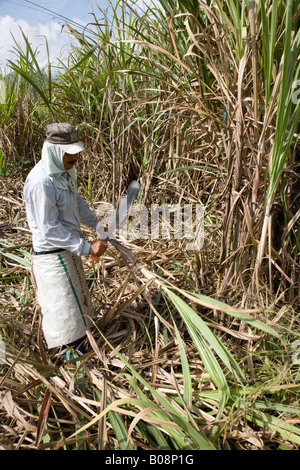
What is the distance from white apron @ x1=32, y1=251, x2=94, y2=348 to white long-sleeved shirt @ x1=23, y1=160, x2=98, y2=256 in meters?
0.08

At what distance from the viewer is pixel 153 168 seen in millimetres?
2559

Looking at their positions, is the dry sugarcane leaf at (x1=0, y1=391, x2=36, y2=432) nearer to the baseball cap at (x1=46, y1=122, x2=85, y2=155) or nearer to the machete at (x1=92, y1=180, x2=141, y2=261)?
the baseball cap at (x1=46, y1=122, x2=85, y2=155)

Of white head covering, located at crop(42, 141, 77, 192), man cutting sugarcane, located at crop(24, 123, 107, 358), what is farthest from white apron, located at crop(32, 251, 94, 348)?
white head covering, located at crop(42, 141, 77, 192)

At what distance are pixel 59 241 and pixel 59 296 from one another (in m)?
0.29

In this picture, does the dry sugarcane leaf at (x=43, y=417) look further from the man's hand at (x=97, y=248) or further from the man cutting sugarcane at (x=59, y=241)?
the man's hand at (x=97, y=248)

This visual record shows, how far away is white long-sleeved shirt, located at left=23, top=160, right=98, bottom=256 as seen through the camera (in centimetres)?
158

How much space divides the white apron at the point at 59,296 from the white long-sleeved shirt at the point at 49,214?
77 mm

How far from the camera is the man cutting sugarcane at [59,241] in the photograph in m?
1.59

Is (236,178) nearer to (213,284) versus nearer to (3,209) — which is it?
(213,284)

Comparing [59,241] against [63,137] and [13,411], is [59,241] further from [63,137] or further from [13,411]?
[13,411]

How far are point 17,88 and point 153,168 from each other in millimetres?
1985

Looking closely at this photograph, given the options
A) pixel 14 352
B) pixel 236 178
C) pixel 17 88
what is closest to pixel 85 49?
pixel 17 88

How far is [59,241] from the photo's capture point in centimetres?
164

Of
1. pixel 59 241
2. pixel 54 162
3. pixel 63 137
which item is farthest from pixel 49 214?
pixel 63 137
